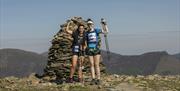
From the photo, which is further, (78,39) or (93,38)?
(78,39)

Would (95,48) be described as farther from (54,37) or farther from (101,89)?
(54,37)

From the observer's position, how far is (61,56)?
35.1 m

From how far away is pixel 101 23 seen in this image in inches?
1069

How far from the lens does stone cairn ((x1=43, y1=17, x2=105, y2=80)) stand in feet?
114

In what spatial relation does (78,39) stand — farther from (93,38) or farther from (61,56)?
(61,56)

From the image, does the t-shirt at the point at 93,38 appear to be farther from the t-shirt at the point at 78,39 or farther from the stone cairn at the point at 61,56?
the stone cairn at the point at 61,56

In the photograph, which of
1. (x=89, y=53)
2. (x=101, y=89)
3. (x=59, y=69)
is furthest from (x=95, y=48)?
(x=59, y=69)

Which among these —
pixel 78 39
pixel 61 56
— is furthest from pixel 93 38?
pixel 61 56

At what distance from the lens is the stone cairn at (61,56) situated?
1364 inches

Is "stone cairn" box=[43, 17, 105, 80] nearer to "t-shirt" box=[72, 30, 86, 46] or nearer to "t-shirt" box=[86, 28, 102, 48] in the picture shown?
"t-shirt" box=[72, 30, 86, 46]

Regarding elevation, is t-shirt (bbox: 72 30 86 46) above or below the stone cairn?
above

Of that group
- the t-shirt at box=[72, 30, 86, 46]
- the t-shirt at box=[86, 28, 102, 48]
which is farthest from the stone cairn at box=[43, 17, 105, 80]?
the t-shirt at box=[86, 28, 102, 48]

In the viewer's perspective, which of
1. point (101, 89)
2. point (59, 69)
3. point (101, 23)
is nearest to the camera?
point (101, 89)

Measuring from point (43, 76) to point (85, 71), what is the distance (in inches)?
136
